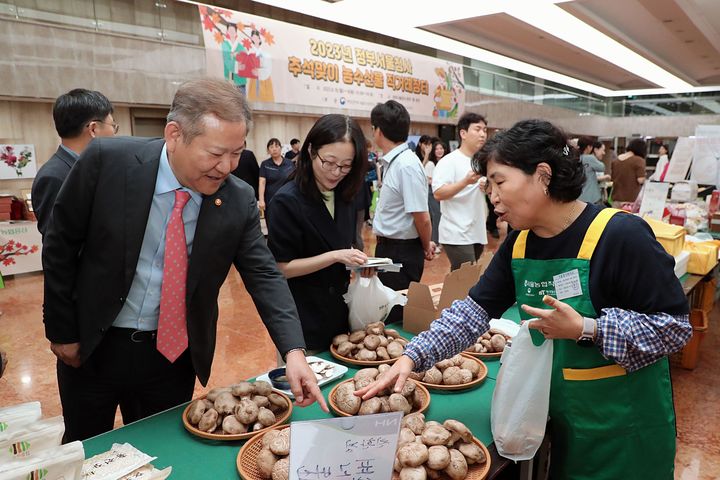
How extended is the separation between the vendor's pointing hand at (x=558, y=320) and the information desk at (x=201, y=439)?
1.14 ft

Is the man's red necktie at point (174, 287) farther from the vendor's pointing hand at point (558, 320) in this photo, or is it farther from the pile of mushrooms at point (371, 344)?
the vendor's pointing hand at point (558, 320)

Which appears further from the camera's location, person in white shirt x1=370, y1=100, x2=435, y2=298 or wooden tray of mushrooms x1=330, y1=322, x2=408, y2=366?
person in white shirt x1=370, y1=100, x2=435, y2=298

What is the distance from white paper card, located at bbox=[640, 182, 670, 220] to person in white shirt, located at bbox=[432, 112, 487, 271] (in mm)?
1540

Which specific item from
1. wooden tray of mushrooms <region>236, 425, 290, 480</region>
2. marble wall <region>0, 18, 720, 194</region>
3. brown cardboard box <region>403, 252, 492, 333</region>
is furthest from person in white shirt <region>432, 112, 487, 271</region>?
marble wall <region>0, 18, 720, 194</region>

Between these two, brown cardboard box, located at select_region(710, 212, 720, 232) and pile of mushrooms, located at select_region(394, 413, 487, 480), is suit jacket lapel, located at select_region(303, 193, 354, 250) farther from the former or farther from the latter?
brown cardboard box, located at select_region(710, 212, 720, 232)

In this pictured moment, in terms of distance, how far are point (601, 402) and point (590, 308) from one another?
250 millimetres

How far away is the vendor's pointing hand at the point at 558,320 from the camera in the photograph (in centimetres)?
116

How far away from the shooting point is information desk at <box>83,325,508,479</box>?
46.0 inches

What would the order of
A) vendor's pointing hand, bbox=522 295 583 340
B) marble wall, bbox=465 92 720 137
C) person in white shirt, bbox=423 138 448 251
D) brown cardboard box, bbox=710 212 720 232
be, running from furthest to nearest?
marble wall, bbox=465 92 720 137
person in white shirt, bbox=423 138 448 251
brown cardboard box, bbox=710 212 720 232
vendor's pointing hand, bbox=522 295 583 340

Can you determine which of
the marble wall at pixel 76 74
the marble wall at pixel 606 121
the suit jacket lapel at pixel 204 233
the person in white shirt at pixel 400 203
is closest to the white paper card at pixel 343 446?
the suit jacket lapel at pixel 204 233

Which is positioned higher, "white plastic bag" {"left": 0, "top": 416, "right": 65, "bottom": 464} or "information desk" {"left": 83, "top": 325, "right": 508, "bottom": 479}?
"white plastic bag" {"left": 0, "top": 416, "right": 65, "bottom": 464}

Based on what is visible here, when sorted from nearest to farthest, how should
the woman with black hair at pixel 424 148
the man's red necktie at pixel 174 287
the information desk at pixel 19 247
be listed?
the man's red necktie at pixel 174 287 → the information desk at pixel 19 247 → the woman with black hair at pixel 424 148

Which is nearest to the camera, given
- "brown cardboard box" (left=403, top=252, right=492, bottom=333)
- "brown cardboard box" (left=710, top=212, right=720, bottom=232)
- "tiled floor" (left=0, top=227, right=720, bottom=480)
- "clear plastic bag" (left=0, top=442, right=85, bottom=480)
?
"clear plastic bag" (left=0, top=442, right=85, bottom=480)

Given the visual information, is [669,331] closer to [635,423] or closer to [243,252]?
[635,423]
